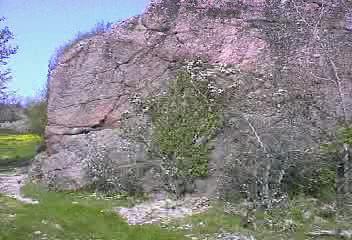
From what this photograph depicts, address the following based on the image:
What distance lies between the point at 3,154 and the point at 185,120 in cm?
2982

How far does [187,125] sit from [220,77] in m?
2.64

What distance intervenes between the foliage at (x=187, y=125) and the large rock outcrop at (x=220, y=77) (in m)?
0.49

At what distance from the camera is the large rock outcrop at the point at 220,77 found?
18875mm

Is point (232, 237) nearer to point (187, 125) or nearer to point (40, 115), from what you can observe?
point (187, 125)

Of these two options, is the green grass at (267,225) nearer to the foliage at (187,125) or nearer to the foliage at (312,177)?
the foliage at (312,177)

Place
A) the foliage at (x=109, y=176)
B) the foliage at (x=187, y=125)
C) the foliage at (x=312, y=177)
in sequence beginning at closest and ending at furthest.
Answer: the foliage at (x=312, y=177) → the foliage at (x=187, y=125) → the foliage at (x=109, y=176)

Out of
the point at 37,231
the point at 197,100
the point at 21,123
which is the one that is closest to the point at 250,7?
A: the point at 197,100

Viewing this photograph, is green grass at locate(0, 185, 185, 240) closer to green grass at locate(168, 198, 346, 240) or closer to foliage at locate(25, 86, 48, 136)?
green grass at locate(168, 198, 346, 240)

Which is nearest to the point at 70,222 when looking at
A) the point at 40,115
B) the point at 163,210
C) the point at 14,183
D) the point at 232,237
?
the point at 163,210

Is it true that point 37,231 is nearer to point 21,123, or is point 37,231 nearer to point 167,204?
point 167,204

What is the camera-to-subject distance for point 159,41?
24.8 meters

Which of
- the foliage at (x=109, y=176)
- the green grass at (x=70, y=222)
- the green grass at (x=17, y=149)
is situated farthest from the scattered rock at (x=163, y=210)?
the green grass at (x=17, y=149)

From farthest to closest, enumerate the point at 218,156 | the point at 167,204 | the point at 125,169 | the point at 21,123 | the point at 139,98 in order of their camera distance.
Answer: the point at 21,123, the point at 139,98, the point at 125,169, the point at 218,156, the point at 167,204

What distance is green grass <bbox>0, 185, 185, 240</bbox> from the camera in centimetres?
1414
